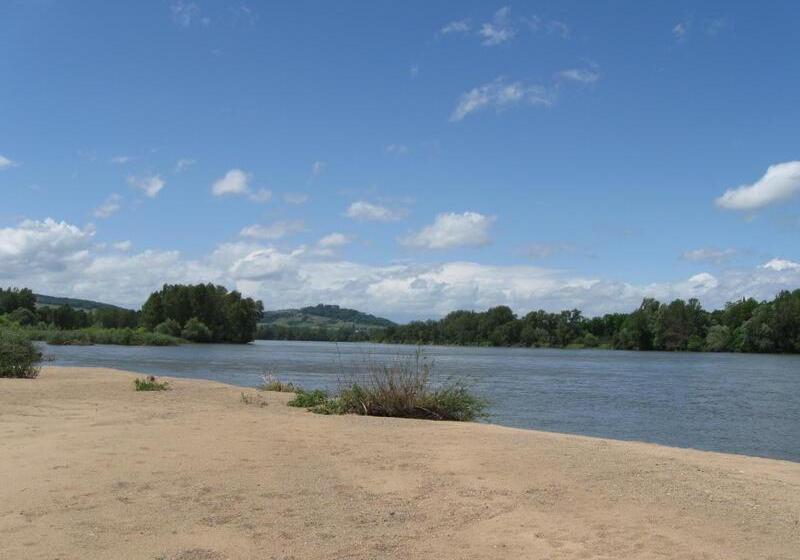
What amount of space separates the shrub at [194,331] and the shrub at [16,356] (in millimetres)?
95346

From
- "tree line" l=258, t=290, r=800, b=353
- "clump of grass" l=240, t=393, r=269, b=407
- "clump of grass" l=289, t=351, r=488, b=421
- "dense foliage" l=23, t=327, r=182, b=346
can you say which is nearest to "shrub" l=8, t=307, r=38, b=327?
"dense foliage" l=23, t=327, r=182, b=346

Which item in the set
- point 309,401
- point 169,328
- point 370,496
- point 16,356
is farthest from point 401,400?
point 169,328

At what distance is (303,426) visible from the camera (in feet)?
→ 43.7

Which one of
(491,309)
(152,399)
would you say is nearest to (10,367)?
(152,399)

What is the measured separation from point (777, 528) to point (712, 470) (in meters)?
2.87

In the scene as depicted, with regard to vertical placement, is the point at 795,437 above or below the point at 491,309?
below

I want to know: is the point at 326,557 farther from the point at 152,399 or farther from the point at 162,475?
the point at 152,399

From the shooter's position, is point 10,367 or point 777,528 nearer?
point 777,528

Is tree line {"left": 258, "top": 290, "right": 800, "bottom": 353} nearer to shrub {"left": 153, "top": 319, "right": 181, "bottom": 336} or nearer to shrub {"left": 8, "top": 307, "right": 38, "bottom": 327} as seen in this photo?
shrub {"left": 153, "top": 319, "right": 181, "bottom": 336}

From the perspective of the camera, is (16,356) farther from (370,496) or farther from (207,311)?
(207,311)

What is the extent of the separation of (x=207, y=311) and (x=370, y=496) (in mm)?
125105

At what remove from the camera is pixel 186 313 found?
4983 inches

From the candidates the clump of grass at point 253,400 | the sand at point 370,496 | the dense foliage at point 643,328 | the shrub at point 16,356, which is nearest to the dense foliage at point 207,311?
the dense foliage at point 643,328

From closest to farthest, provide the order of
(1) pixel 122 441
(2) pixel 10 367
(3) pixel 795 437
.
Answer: (1) pixel 122 441 → (3) pixel 795 437 → (2) pixel 10 367
